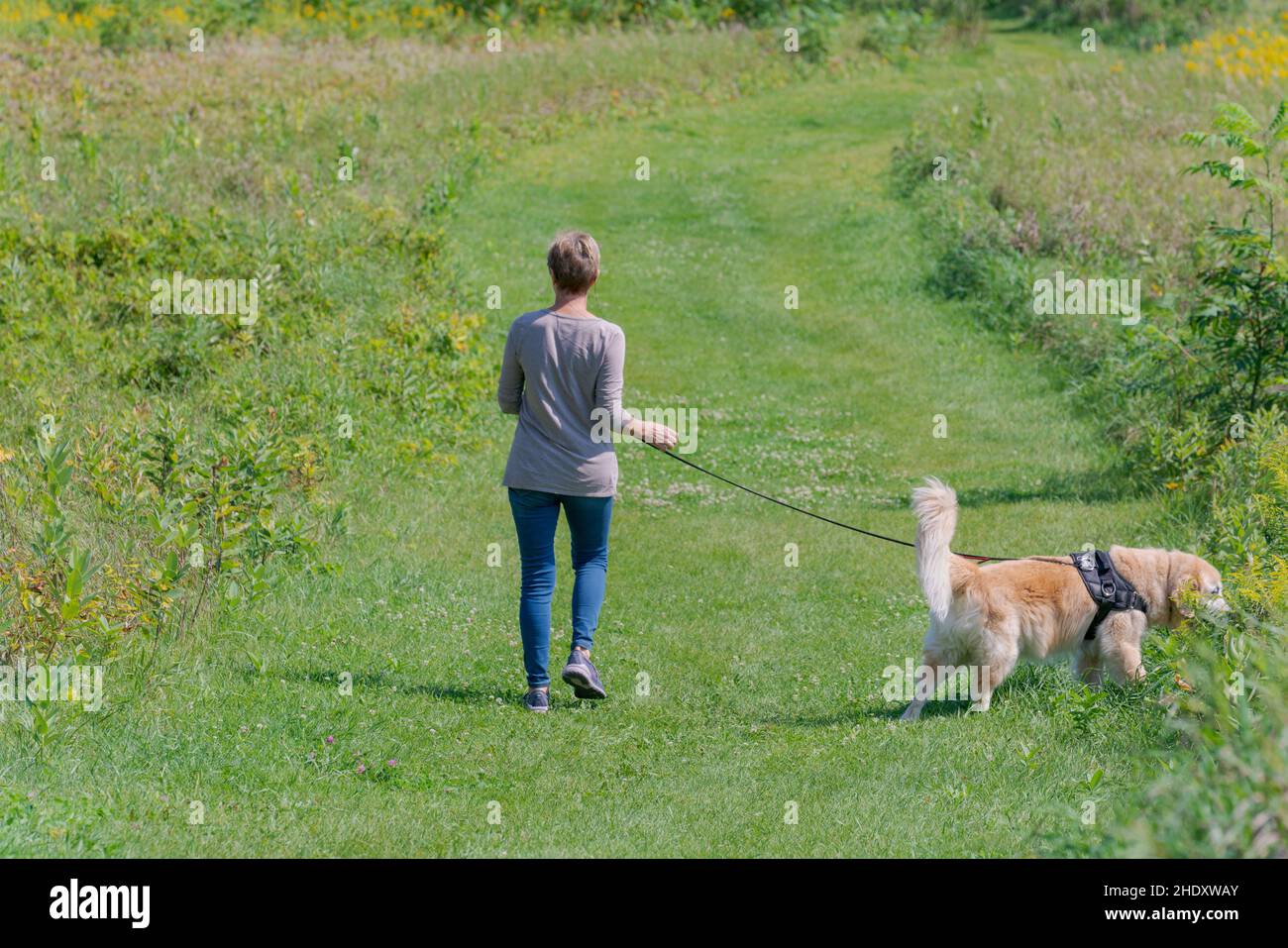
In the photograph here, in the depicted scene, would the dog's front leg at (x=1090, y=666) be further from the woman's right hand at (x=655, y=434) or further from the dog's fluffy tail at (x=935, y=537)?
the woman's right hand at (x=655, y=434)

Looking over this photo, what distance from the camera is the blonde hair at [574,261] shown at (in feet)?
22.4

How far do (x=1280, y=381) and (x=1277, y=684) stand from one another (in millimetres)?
6308

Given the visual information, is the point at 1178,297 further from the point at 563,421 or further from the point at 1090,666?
the point at 563,421

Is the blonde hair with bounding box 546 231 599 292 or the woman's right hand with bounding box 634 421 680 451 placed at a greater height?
the blonde hair with bounding box 546 231 599 292

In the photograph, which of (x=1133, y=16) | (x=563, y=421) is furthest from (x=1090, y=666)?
(x=1133, y=16)

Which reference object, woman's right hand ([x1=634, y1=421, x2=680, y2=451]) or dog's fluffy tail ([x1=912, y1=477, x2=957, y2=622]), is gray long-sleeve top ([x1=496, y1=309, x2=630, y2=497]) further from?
dog's fluffy tail ([x1=912, y1=477, x2=957, y2=622])

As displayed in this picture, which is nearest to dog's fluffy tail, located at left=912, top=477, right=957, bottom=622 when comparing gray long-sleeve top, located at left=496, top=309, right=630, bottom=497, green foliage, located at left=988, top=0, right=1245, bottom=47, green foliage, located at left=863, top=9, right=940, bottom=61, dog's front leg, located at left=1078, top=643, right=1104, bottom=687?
dog's front leg, located at left=1078, top=643, right=1104, bottom=687

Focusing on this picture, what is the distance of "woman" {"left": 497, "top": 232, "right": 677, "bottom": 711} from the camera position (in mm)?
6895

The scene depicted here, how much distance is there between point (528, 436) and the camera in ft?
23.0

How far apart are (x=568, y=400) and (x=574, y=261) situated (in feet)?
2.24

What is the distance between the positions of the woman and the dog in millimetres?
1650

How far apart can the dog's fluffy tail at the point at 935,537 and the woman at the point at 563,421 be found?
128 cm

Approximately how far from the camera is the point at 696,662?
8133 millimetres
